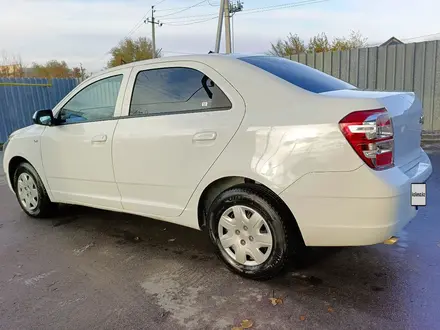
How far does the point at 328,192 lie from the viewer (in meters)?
2.58

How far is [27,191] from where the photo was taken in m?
4.86

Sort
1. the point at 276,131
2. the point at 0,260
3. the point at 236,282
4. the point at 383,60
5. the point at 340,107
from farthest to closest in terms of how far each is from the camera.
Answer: the point at 383,60 → the point at 0,260 → the point at 236,282 → the point at 276,131 → the point at 340,107

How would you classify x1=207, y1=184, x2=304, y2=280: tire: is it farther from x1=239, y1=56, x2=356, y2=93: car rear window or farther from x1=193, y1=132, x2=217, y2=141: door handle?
x1=239, y1=56, x2=356, y2=93: car rear window

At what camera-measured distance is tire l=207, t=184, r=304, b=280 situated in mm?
2828

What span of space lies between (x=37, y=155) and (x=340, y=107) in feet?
11.7

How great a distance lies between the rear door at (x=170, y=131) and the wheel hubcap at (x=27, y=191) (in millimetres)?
1684

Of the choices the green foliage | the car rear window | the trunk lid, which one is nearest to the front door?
the car rear window

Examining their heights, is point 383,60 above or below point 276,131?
above

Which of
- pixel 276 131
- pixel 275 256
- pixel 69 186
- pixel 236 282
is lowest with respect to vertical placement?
pixel 236 282

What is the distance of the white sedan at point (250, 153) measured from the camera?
252 centimetres

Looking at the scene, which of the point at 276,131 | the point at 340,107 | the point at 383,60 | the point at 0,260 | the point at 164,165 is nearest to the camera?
the point at 340,107

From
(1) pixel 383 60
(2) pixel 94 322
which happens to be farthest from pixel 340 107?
(1) pixel 383 60

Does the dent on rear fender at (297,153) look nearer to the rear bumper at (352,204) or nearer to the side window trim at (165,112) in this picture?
the rear bumper at (352,204)

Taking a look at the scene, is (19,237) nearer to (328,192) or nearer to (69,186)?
(69,186)
